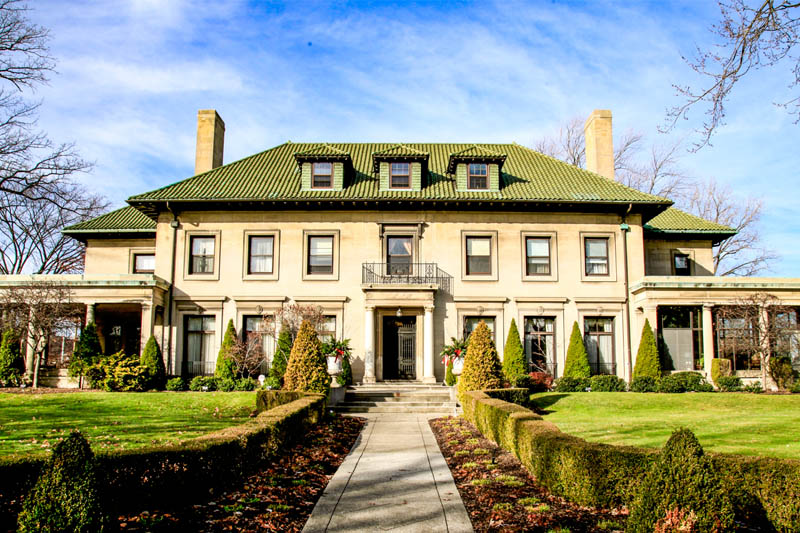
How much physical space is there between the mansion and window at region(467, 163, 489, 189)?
0.28ft

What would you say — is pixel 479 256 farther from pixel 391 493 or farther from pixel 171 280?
pixel 391 493

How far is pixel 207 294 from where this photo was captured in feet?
83.0

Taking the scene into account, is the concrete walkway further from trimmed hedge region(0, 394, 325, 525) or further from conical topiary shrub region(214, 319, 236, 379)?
conical topiary shrub region(214, 319, 236, 379)

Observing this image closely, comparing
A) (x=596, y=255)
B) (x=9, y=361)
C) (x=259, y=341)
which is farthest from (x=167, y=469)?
(x=596, y=255)

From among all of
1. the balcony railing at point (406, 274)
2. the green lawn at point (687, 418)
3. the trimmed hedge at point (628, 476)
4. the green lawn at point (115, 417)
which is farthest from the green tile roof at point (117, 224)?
the trimmed hedge at point (628, 476)

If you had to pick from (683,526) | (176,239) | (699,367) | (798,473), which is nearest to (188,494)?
(683,526)

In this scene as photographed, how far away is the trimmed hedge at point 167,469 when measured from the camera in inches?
247

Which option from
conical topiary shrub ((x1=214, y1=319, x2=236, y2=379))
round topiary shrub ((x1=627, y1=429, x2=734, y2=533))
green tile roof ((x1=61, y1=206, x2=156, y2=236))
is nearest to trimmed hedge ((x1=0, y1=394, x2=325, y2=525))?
round topiary shrub ((x1=627, y1=429, x2=734, y2=533))

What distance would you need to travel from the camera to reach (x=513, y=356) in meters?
24.1

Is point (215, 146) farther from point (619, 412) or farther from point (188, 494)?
point (188, 494)

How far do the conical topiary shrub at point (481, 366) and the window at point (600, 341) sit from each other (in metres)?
8.55

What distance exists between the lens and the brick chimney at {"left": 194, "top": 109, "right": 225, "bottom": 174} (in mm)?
28781

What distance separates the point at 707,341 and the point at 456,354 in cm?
1014

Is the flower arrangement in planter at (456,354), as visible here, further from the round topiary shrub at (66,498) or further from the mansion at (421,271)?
the round topiary shrub at (66,498)
